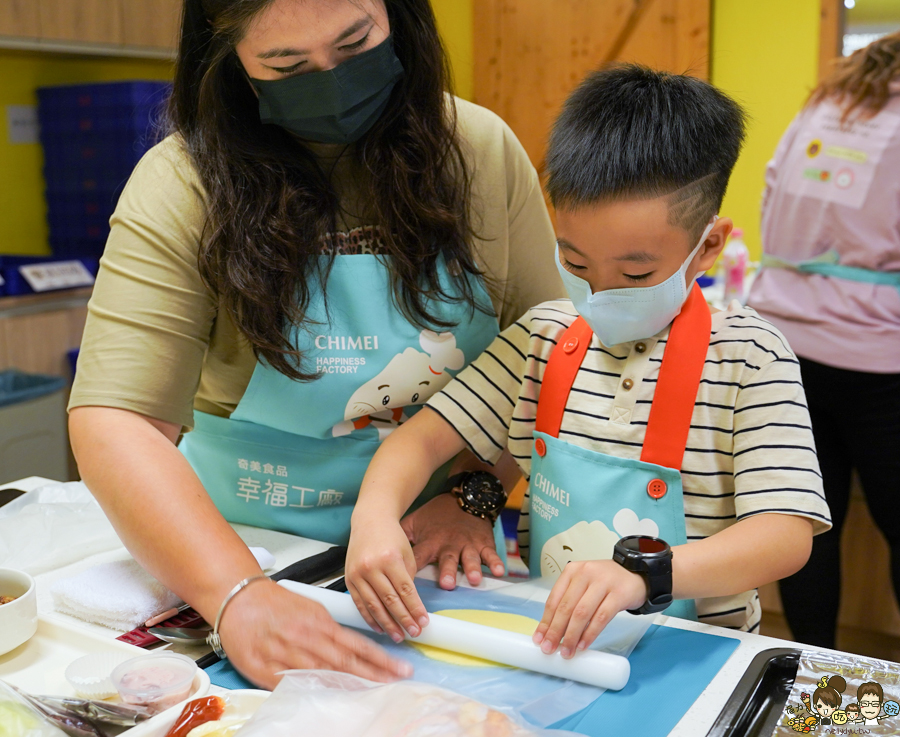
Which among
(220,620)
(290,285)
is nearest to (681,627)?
(220,620)

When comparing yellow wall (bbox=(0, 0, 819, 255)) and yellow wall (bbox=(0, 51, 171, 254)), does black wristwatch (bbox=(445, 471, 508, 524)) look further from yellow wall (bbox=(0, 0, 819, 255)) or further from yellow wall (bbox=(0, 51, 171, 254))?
yellow wall (bbox=(0, 51, 171, 254))

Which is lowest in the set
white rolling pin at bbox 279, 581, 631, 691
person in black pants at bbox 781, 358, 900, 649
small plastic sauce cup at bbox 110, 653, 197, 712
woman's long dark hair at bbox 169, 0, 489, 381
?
person in black pants at bbox 781, 358, 900, 649

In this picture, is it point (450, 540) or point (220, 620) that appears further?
point (450, 540)

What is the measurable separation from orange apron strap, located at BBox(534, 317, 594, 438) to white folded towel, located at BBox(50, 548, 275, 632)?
475 millimetres

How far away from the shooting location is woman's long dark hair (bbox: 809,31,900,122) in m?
1.97

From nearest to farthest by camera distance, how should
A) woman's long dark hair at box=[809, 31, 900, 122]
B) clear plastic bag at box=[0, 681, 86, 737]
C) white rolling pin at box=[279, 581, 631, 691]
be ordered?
clear plastic bag at box=[0, 681, 86, 737] < white rolling pin at box=[279, 581, 631, 691] < woman's long dark hair at box=[809, 31, 900, 122]

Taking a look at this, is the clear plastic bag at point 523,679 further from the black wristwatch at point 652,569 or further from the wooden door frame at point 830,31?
the wooden door frame at point 830,31

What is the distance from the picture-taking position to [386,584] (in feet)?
2.91

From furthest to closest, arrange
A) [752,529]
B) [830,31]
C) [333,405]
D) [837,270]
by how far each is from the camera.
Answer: [830,31]
[837,270]
[333,405]
[752,529]

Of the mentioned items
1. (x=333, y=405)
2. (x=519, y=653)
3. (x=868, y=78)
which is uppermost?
(x=868, y=78)

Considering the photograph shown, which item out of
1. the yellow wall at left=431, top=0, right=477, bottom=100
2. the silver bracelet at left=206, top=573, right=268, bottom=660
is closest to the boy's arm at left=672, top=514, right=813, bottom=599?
the silver bracelet at left=206, top=573, right=268, bottom=660

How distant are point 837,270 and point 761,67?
143 cm

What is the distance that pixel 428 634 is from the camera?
86cm

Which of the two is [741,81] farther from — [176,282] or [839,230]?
[176,282]
